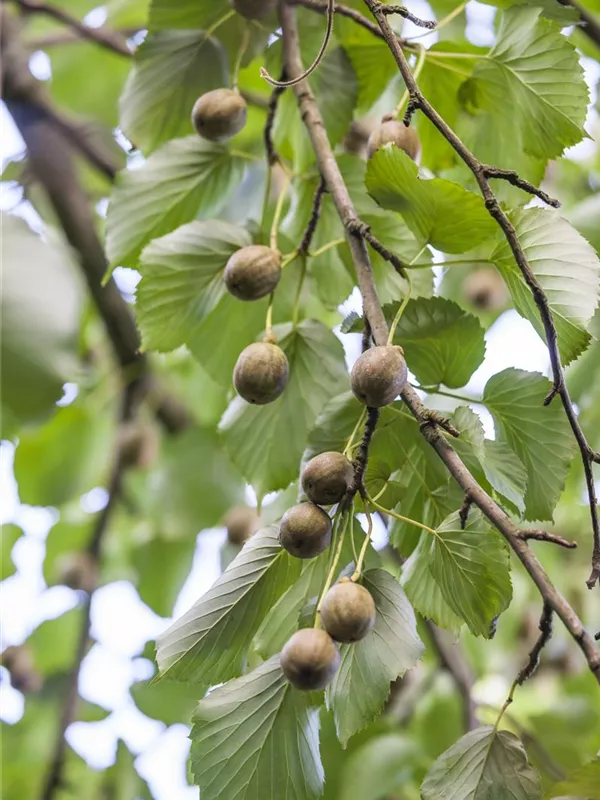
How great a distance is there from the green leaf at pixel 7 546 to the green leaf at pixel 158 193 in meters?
0.72

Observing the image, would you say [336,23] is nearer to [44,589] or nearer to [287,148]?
[287,148]

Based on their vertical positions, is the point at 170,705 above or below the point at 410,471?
below

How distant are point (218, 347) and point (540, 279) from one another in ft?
1.09

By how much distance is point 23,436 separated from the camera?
1.38 metres

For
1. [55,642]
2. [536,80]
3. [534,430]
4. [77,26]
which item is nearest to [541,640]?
[534,430]

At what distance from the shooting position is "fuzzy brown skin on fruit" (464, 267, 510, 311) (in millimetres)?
1498

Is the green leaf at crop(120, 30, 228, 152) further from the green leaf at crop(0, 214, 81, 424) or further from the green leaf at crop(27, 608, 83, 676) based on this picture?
the green leaf at crop(27, 608, 83, 676)

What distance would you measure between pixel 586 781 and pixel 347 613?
13 cm

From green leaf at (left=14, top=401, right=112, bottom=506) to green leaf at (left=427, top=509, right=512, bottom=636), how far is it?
970 mm

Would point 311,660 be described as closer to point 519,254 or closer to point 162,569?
point 519,254

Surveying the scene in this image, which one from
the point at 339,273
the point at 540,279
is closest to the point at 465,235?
the point at 540,279

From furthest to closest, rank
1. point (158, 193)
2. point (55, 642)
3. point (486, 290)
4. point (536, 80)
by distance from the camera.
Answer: point (55, 642) < point (486, 290) < point (158, 193) < point (536, 80)

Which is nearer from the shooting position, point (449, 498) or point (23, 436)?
point (449, 498)

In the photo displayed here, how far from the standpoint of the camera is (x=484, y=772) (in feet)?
1.57
